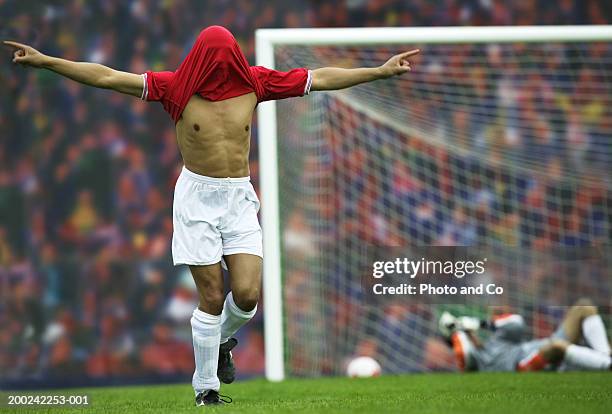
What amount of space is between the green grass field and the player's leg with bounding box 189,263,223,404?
0.49 feet

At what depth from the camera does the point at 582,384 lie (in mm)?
7117

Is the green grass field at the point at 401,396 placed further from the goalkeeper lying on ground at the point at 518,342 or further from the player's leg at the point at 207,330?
the goalkeeper lying on ground at the point at 518,342

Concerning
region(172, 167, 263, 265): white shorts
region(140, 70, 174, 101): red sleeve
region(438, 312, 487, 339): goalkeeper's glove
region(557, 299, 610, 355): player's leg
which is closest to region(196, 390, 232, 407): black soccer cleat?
region(172, 167, 263, 265): white shorts

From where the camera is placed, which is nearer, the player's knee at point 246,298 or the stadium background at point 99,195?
the player's knee at point 246,298

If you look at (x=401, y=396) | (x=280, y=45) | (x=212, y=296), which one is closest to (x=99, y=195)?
(x=280, y=45)

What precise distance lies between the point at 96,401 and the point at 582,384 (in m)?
3.07

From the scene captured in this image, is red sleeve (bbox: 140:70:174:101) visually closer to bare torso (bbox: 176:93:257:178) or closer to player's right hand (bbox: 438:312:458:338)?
bare torso (bbox: 176:93:257:178)

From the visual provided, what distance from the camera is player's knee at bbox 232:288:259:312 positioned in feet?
19.0

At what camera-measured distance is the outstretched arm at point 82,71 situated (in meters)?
5.63

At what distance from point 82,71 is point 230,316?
59.4 inches

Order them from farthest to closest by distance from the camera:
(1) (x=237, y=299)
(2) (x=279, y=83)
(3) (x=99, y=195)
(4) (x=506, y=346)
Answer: (3) (x=99, y=195) < (4) (x=506, y=346) < (2) (x=279, y=83) < (1) (x=237, y=299)

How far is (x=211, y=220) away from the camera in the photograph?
5.72 m

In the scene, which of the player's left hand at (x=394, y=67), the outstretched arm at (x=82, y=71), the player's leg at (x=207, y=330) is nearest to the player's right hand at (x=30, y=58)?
the outstretched arm at (x=82, y=71)

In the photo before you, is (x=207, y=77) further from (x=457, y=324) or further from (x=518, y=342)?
(x=518, y=342)
